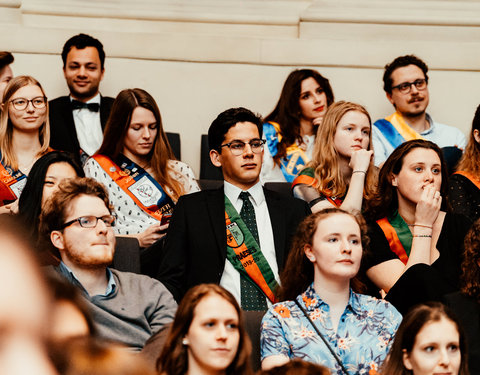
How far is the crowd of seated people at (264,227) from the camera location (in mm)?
2488

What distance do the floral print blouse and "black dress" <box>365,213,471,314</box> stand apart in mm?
331

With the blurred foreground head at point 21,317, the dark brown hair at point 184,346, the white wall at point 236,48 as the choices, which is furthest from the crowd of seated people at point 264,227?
the blurred foreground head at point 21,317

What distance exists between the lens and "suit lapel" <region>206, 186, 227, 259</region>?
11.2 ft

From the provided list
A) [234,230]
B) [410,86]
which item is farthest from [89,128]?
[410,86]

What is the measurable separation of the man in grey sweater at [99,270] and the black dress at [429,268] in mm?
968

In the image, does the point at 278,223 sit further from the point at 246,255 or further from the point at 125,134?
the point at 125,134

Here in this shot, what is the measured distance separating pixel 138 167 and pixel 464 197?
186cm

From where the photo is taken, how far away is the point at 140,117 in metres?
4.36

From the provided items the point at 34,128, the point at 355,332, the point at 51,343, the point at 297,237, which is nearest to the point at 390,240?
the point at 297,237

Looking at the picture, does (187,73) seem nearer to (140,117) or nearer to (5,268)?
(140,117)

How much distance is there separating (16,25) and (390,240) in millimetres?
3545

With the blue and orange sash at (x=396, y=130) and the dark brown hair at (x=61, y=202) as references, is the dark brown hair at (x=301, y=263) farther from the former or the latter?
the blue and orange sash at (x=396, y=130)

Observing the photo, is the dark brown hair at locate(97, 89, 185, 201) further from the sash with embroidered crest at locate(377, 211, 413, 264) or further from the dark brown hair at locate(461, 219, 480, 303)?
the dark brown hair at locate(461, 219, 480, 303)

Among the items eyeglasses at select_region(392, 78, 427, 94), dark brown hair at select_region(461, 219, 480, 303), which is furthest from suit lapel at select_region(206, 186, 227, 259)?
eyeglasses at select_region(392, 78, 427, 94)
